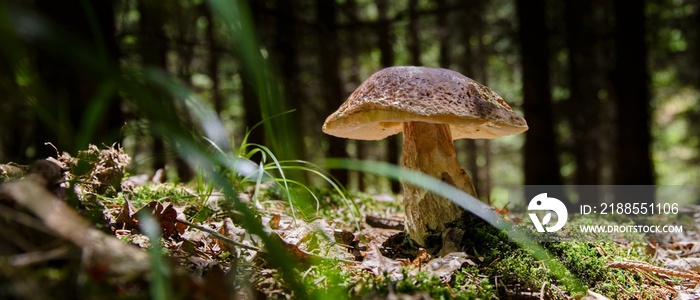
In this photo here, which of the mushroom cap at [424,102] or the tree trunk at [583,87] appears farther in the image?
the tree trunk at [583,87]

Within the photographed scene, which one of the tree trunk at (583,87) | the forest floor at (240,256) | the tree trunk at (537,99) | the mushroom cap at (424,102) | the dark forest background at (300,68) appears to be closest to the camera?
the forest floor at (240,256)

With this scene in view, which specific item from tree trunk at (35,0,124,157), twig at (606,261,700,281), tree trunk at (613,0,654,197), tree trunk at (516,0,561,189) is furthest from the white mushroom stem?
tree trunk at (613,0,654,197)

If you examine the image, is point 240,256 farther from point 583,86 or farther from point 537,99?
point 583,86

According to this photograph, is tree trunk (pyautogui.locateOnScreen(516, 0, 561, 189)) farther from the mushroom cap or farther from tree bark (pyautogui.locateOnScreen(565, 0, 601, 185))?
the mushroom cap

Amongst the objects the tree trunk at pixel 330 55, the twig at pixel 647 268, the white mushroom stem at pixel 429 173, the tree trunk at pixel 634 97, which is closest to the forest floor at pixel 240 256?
the twig at pixel 647 268

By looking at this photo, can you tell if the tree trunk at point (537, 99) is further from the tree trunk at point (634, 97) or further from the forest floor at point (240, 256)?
the forest floor at point (240, 256)
